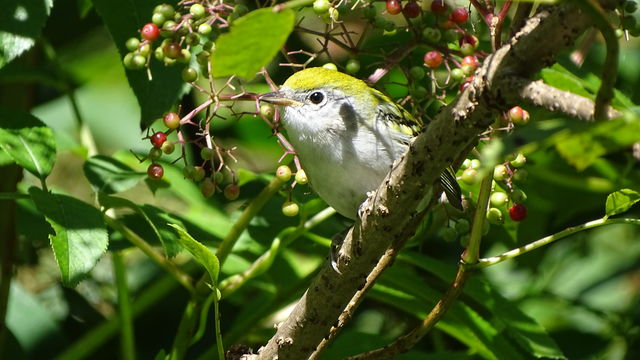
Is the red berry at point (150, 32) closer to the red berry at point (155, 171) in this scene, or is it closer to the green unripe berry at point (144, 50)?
the green unripe berry at point (144, 50)

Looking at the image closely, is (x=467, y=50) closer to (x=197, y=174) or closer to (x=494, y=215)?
(x=494, y=215)

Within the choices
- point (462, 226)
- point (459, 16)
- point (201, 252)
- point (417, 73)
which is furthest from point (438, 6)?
point (201, 252)

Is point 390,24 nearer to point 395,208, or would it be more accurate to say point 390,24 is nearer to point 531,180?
point 395,208

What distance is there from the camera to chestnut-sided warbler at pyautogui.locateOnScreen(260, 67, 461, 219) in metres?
2.65

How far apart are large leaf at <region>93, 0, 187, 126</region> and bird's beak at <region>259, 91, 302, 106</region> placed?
23 centimetres

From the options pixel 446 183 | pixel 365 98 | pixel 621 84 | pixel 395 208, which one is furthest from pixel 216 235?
pixel 621 84

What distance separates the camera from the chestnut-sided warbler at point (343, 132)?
2648mm

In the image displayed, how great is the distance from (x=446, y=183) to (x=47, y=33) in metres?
2.14

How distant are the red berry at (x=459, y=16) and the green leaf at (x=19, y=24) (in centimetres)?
109

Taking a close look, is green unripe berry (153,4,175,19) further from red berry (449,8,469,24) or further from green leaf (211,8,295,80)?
green leaf (211,8,295,80)

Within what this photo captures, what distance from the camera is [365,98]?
296 cm

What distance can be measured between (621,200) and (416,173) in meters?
0.56

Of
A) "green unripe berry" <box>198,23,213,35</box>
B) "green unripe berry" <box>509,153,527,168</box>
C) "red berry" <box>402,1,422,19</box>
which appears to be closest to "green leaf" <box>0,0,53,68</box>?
"green unripe berry" <box>198,23,213,35</box>

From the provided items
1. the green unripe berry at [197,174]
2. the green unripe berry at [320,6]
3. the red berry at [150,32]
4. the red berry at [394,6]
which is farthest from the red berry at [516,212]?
the red berry at [150,32]
